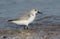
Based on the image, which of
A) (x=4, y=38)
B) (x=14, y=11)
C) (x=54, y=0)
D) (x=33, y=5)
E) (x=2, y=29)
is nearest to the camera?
(x=4, y=38)

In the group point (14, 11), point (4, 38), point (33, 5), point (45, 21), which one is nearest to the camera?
point (4, 38)

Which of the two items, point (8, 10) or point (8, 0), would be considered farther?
point (8, 0)

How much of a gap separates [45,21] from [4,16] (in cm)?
195

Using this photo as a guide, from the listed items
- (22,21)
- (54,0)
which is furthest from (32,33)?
(54,0)

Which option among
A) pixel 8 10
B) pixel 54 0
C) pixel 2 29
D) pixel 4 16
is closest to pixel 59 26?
pixel 2 29

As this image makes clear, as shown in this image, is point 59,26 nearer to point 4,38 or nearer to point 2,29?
point 2,29

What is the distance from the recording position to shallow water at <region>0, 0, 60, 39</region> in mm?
9632

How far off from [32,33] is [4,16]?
3.48 metres

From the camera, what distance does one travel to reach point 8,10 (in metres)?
13.5

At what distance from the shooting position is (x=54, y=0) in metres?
15.9

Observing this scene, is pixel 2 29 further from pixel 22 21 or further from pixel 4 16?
pixel 4 16

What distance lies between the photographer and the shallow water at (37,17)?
31.6 ft

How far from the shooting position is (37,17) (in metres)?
12.3

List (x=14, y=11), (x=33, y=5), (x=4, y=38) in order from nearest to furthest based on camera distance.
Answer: (x=4, y=38)
(x=14, y=11)
(x=33, y=5)
